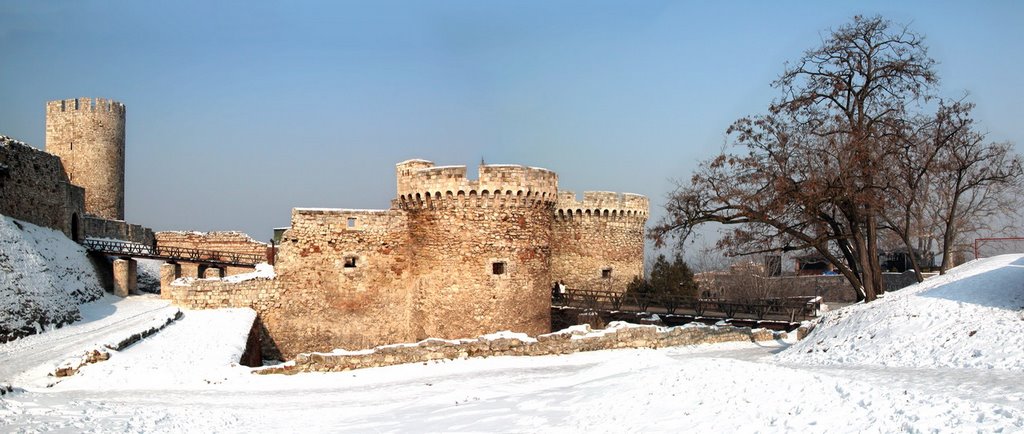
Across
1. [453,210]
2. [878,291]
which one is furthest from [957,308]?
[453,210]

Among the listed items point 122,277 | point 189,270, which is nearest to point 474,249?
point 122,277

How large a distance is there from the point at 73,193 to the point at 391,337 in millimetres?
14789

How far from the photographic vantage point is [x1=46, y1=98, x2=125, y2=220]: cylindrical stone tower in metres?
42.0

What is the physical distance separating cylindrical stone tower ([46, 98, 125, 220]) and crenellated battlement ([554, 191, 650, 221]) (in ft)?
83.7

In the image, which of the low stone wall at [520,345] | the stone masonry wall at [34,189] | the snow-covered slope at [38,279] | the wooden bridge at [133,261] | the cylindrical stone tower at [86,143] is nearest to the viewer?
the low stone wall at [520,345]

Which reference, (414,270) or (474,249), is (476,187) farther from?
(414,270)

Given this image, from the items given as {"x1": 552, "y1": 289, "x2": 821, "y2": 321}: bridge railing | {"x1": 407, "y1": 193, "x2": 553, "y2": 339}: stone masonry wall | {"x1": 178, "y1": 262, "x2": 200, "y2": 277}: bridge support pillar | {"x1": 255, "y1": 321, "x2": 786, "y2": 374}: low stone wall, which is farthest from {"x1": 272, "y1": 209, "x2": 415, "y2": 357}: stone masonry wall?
{"x1": 178, "y1": 262, "x2": 200, "y2": 277}: bridge support pillar

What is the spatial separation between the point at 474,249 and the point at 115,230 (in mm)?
19579

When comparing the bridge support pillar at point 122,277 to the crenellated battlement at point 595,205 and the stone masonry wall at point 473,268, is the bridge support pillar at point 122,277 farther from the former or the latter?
the crenellated battlement at point 595,205

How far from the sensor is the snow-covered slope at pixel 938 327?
13781mm

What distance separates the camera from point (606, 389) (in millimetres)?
12516

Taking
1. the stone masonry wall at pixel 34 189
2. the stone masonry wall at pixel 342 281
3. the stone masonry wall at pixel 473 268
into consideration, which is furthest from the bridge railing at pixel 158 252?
the stone masonry wall at pixel 473 268

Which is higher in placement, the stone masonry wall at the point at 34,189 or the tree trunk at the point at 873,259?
the stone masonry wall at the point at 34,189

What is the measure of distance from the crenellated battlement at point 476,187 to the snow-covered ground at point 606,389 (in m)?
5.23
